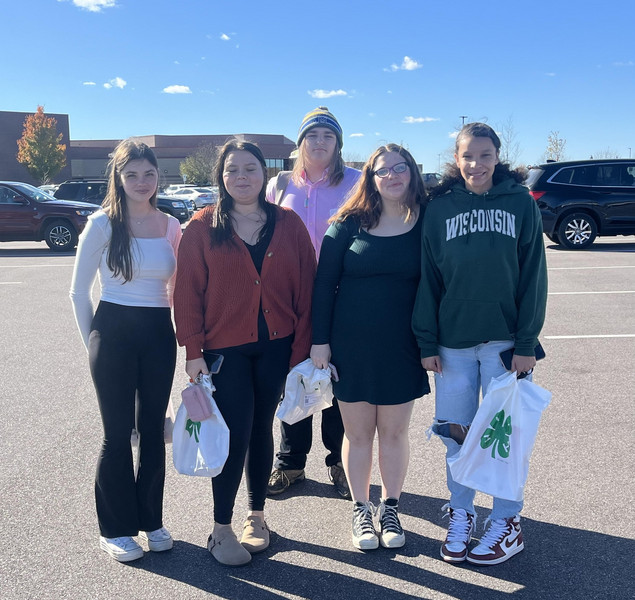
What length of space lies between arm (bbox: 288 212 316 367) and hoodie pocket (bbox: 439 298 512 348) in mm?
648

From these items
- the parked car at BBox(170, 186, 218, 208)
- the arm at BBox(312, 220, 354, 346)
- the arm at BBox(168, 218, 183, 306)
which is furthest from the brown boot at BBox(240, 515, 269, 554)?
the parked car at BBox(170, 186, 218, 208)

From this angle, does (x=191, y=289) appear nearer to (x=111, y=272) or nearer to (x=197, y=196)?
(x=111, y=272)

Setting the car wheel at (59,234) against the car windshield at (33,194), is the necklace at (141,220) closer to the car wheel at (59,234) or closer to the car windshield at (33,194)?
the car wheel at (59,234)

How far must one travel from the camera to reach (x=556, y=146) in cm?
4191

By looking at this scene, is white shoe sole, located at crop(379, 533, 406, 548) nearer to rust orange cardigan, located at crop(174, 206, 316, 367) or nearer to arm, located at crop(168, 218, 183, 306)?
rust orange cardigan, located at crop(174, 206, 316, 367)

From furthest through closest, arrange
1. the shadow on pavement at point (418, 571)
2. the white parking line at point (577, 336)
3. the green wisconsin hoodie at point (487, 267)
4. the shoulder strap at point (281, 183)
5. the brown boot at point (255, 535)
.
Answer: the white parking line at point (577, 336), the shoulder strap at point (281, 183), the brown boot at point (255, 535), the green wisconsin hoodie at point (487, 267), the shadow on pavement at point (418, 571)

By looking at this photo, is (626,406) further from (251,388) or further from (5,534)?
(5,534)

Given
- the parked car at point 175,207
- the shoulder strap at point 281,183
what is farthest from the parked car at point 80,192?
the shoulder strap at point 281,183

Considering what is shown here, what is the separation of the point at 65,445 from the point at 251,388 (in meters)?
1.89

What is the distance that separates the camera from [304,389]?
2953mm

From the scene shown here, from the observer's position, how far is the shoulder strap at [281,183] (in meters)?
3.73

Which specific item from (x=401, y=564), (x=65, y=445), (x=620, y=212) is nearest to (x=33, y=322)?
(x=65, y=445)

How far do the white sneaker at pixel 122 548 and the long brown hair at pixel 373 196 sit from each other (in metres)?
1.84

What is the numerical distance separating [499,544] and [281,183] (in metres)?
2.33
